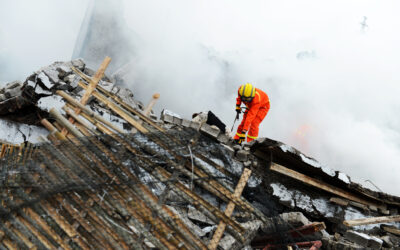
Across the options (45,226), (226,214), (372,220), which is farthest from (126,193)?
(372,220)

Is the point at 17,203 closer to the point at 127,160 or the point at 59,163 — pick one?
the point at 59,163

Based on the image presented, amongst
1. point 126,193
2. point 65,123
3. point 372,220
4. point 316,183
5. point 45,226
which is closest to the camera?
point 45,226

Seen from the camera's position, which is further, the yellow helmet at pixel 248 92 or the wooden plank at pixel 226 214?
the yellow helmet at pixel 248 92

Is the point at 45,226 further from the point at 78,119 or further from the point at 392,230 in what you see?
the point at 392,230

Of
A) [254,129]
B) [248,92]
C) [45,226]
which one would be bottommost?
[45,226]

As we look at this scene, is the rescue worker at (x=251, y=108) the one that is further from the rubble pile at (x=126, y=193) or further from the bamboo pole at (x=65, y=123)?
the bamboo pole at (x=65, y=123)

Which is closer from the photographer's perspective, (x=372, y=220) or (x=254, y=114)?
(x=372, y=220)

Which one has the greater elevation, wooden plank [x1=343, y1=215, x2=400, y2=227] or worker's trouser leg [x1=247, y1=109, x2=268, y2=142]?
worker's trouser leg [x1=247, y1=109, x2=268, y2=142]

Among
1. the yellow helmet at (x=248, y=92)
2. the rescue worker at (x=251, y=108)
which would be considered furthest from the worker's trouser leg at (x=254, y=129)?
the yellow helmet at (x=248, y=92)

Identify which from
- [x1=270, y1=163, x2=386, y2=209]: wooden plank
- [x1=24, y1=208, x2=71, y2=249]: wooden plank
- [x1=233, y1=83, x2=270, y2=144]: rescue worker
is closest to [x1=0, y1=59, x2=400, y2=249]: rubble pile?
[x1=24, y1=208, x2=71, y2=249]: wooden plank

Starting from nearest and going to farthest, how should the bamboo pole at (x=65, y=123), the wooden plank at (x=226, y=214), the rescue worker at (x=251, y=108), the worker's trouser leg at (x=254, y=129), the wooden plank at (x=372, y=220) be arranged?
the wooden plank at (x=226, y=214), the bamboo pole at (x=65, y=123), the wooden plank at (x=372, y=220), the rescue worker at (x=251, y=108), the worker's trouser leg at (x=254, y=129)

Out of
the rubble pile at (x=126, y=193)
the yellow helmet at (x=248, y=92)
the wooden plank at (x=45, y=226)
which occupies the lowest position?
the wooden plank at (x=45, y=226)

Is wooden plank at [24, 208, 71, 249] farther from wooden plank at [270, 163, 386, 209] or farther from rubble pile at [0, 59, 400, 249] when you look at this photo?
wooden plank at [270, 163, 386, 209]

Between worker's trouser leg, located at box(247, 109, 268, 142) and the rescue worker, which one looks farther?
worker's trouser leg, located at box(247, 109, 268, 142)
